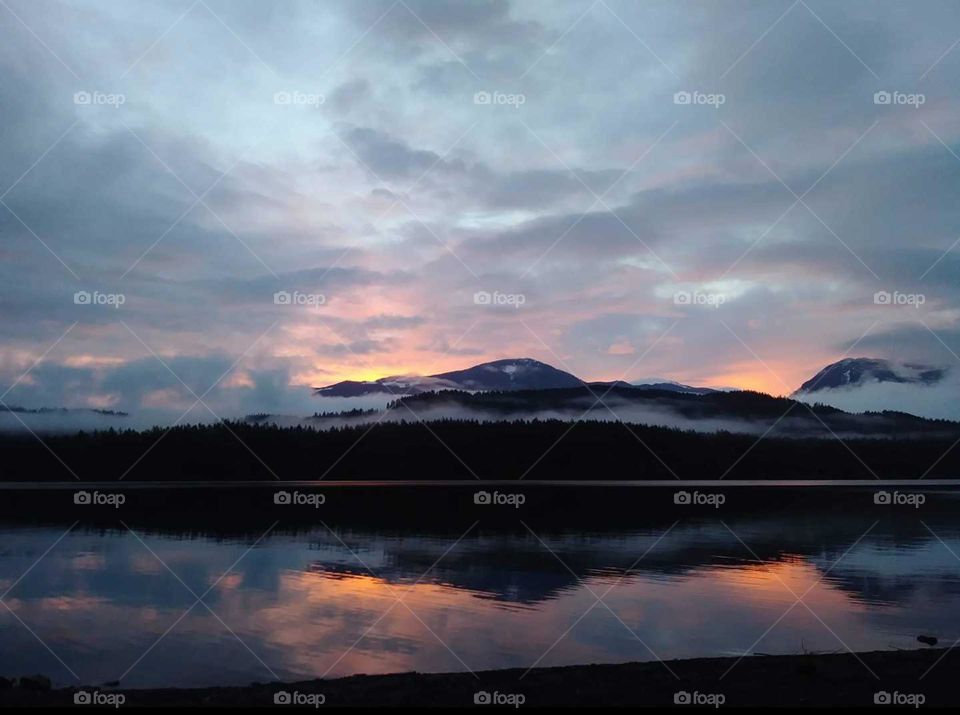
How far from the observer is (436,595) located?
893 inches

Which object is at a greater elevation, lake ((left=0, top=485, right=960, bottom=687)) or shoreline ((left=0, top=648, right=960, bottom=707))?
lake ((left=0, top=485, right=960, bottom=687))

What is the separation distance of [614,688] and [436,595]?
1053cm

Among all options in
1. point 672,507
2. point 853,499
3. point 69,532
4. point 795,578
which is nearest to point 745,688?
point 795,578

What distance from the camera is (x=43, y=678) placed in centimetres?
1269

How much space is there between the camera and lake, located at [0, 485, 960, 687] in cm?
1655

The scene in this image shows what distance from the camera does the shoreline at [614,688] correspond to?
38.8 ft

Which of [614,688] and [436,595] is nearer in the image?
[614,688]

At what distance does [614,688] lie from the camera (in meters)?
12.9

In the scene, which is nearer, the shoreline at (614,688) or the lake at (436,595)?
the shoreline at (614,688)

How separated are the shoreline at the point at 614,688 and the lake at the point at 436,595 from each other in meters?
1.74

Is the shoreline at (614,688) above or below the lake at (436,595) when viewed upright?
below

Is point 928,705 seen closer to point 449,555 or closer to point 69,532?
point 449,555

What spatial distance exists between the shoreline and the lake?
1741mm

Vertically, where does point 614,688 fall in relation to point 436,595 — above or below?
below
